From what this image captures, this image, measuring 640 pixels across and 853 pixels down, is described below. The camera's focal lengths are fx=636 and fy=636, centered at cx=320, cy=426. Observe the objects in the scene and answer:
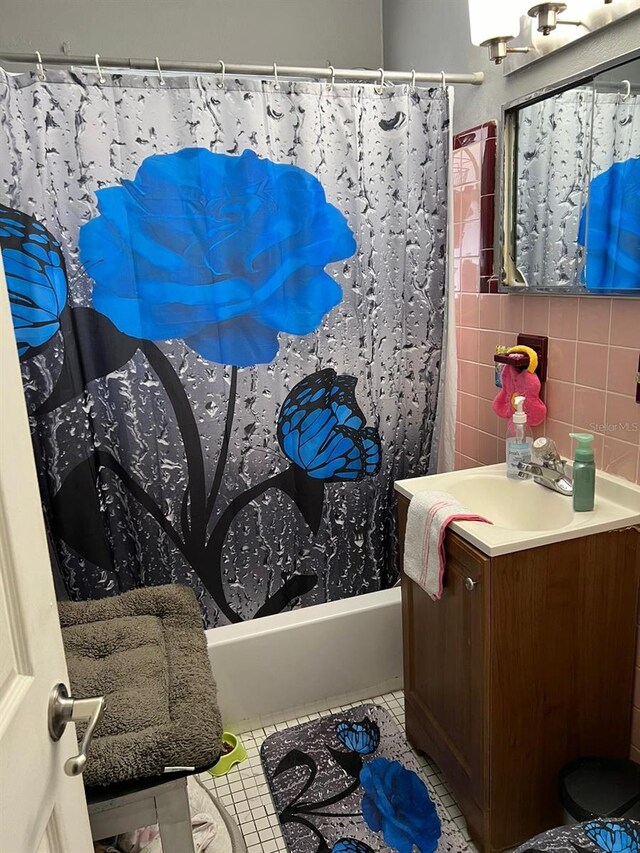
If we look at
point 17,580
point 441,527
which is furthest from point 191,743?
point 441,527

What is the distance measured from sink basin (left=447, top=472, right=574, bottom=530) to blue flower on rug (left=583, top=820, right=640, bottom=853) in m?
0.68

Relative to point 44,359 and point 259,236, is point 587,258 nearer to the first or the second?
point 259,236

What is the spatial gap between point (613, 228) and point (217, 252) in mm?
1074

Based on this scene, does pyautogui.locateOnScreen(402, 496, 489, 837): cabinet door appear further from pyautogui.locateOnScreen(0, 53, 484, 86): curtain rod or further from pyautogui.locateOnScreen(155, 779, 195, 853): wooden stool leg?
→ pyautogui.locateOnScreen(0, 53, 484, 86): curtain rod

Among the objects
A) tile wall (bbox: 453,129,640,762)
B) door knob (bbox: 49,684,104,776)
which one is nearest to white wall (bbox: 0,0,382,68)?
tile wall (bbox: 453,129,640,762)

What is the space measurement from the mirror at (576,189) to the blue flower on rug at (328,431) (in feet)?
2.10

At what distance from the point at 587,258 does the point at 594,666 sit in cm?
103

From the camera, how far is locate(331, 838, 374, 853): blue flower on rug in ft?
5.38

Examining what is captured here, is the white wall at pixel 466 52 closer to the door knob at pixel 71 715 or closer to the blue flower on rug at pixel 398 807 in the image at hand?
the door knob at pixel 71 715

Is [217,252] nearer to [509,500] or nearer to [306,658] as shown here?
[509,500]

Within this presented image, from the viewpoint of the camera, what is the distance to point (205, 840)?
1599 millimetres

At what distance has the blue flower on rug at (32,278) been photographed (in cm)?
174

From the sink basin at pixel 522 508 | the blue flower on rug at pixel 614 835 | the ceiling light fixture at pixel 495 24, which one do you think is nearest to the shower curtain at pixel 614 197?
the ceiling light fixture at pixel 495 24

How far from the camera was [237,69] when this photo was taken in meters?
1.81
